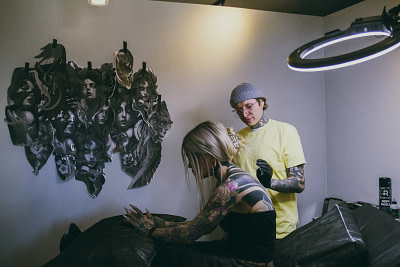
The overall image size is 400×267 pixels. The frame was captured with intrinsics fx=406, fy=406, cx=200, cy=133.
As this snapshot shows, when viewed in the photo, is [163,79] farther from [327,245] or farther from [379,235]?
[379,235]

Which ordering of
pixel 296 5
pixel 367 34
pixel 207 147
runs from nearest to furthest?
pixel 367 34
pixel 207 147
pixel 296 5

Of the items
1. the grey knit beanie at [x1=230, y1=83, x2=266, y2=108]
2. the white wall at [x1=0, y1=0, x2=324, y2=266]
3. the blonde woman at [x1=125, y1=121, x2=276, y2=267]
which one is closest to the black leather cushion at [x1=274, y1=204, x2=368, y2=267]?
the blonde woman at [x1=125, y1=121, x2=276, y2=267]

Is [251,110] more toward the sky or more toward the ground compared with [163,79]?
more toward the ground

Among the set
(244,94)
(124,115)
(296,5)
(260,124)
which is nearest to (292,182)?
(260,124)

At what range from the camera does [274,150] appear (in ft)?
10.4

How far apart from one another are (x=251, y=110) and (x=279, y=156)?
42 centimetres

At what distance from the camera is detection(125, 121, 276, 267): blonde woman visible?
2203mm

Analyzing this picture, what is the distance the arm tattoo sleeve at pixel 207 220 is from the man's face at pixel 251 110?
1.06 metres

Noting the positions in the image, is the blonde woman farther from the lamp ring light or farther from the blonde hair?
the lamp ring light

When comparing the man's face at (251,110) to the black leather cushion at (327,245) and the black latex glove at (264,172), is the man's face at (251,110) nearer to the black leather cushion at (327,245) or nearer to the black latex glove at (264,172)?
the black latex glove at (264,172)

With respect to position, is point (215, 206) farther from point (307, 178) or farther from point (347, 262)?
point (307, 178)

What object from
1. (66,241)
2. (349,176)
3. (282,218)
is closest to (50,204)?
(66,241)

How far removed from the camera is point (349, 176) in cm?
390

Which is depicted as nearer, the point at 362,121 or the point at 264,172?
the point at 264,172
